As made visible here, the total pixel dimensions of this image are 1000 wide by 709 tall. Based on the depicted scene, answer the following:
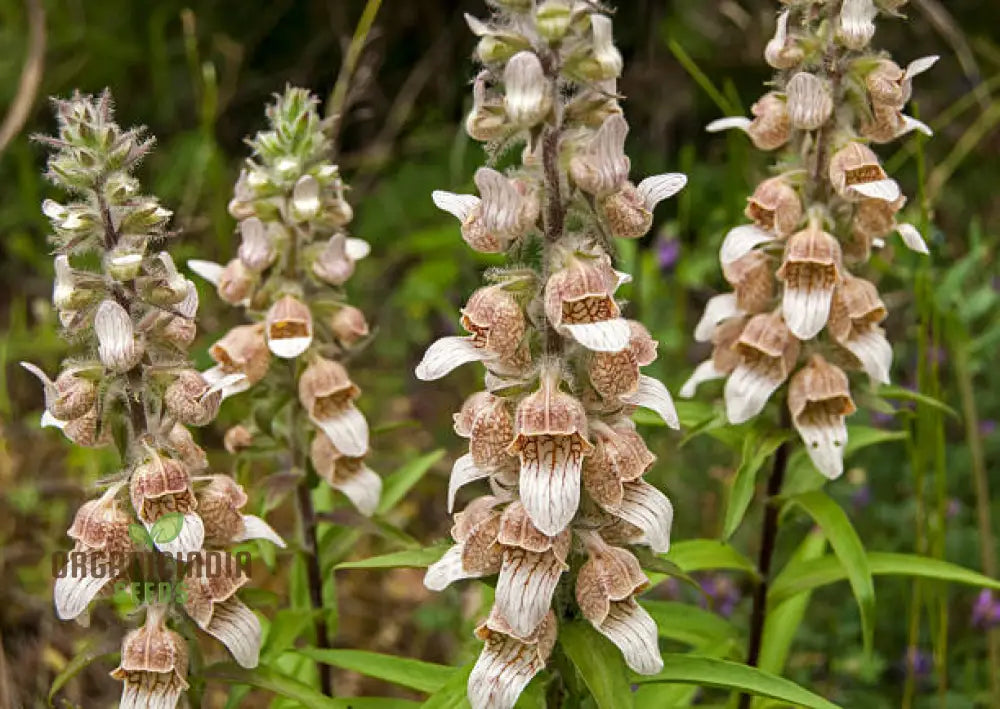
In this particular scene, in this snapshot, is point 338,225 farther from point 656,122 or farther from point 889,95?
point 656,122

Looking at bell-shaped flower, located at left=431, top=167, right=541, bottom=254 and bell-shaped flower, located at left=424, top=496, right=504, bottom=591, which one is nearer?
bell-shaped flower, located at left=431, top=167, right=541, bottom=254

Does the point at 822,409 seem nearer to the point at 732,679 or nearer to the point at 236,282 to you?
the point at 732,679

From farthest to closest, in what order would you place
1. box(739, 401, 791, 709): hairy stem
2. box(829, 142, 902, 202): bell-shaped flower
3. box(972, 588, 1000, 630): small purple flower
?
box(972, 588, 1000, 630): small purple flower, box(739, 401, 791, 709): hairy stem, box(829, 142, 902, 202): bell-shaped flower

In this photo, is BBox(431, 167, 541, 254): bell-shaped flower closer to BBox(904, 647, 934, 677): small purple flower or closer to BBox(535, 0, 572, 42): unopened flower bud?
BBox(535, 0, 572, 42): unopened flower bud

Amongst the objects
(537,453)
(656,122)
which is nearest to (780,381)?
(537,453)

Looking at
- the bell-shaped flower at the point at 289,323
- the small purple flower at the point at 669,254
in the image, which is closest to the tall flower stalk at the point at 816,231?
Answer: the bell-shaped flower at the point at 289,323

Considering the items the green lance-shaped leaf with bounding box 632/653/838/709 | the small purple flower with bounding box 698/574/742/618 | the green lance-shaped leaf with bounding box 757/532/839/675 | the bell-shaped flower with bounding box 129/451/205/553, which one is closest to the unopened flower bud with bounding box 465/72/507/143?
the bell-shaped flower with bounding box 129/451/205/553

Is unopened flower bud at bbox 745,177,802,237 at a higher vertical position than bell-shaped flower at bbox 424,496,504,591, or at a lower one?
higher

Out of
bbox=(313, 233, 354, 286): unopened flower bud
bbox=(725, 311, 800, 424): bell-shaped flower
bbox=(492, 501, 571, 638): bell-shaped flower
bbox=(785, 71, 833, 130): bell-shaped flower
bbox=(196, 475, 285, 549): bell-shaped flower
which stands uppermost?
bbox=(785, 71, 833, 130): bell-shaped flower
